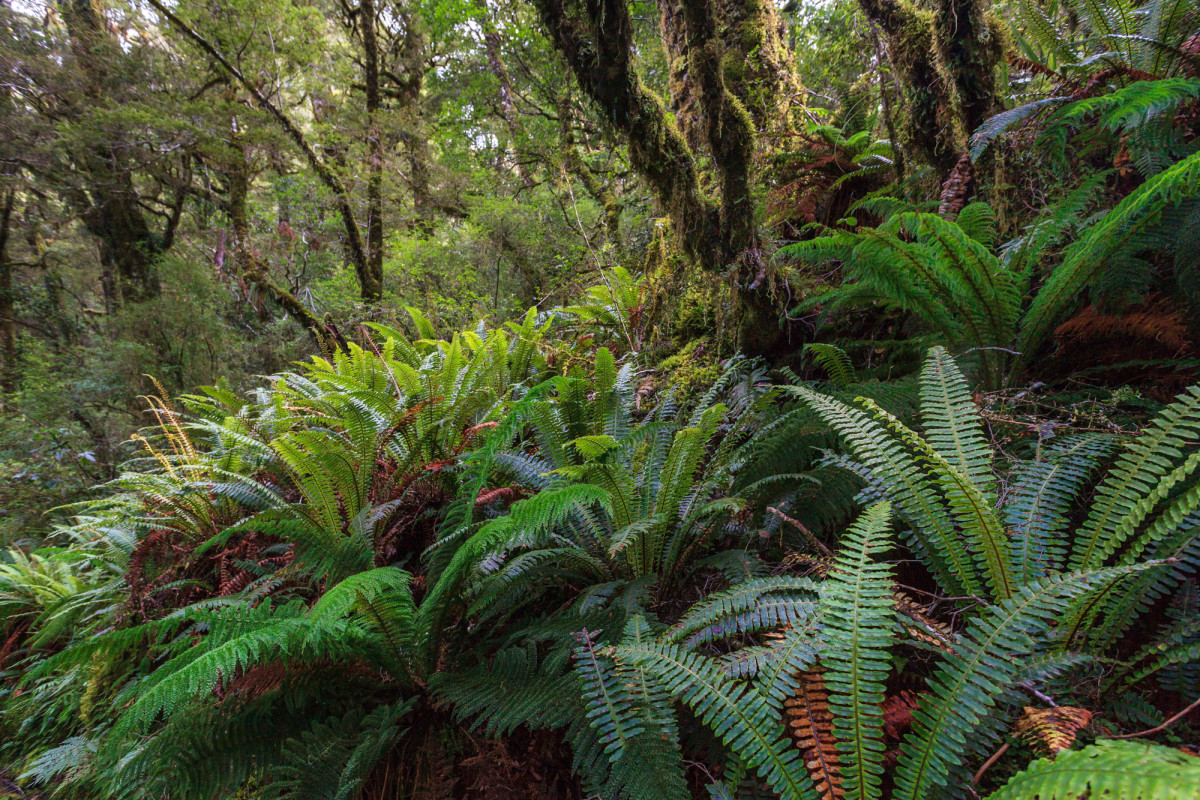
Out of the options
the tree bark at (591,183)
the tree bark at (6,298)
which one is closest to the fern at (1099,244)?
the tree bark at (591,183)

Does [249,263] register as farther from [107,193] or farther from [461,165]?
[107,193]

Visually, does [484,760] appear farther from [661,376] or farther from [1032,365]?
[1032,365]

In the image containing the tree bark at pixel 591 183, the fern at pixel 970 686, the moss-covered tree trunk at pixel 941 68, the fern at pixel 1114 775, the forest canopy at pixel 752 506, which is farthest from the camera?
the tree bark at pixel 591 183

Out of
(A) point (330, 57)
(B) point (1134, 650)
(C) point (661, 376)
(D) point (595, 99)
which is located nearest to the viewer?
(B) point (1134, 650)

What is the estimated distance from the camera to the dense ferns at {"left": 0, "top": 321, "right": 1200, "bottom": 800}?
0.75 m

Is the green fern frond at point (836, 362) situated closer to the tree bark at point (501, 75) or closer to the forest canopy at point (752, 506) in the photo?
the forest canopy at point (752, 506)

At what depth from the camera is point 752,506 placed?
4.68 feet

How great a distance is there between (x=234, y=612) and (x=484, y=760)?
662 millimetres

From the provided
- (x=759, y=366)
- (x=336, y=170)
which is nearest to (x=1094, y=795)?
(x=759, y=366)

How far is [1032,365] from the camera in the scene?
1634 mm

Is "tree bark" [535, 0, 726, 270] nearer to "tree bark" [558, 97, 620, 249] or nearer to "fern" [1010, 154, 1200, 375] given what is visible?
"fern" [1010, 154, 1200, 375]

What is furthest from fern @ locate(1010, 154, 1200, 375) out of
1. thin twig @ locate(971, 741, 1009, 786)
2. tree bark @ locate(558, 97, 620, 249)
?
tree bark @ locate(558, 97, 620, 249)

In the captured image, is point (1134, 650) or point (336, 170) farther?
point (336, 170)

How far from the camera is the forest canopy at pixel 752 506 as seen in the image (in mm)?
797
